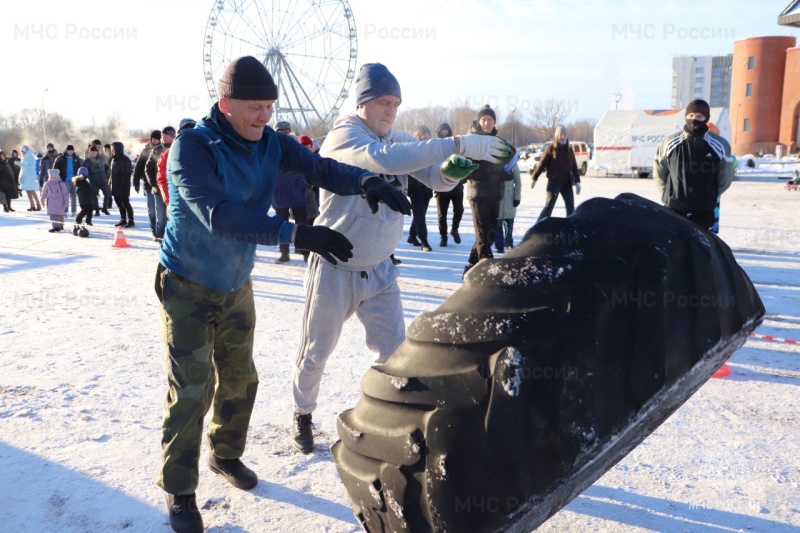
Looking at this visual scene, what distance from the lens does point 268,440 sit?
3.23 meters

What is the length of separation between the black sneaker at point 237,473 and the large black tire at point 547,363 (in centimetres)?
131

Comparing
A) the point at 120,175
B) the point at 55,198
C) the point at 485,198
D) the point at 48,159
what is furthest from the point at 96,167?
the point at 485,198

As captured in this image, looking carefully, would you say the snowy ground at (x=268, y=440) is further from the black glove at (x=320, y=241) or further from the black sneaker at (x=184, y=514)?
the black glove at (x=320, y=241)

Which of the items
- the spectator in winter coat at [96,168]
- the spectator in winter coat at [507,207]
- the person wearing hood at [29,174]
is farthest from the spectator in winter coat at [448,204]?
the person wearing hood at [29,174]

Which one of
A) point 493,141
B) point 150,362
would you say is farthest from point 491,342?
point 150,362

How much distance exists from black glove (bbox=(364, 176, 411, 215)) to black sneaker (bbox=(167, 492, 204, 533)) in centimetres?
139

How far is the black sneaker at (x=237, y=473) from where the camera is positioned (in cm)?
277

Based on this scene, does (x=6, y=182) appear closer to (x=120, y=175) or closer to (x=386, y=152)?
(x=120, y=175)

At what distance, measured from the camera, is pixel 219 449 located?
279cm

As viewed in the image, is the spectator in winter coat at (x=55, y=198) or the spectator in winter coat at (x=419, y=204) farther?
the spectator in winter coat at (x=55, y=198)

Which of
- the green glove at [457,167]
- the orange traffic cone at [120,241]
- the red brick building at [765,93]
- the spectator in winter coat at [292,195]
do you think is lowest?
the orange traffic cone at [120,241]

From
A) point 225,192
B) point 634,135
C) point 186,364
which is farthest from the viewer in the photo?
point 634,135

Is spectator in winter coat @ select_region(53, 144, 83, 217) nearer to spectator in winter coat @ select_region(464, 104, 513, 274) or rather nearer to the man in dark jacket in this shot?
the man in dark jacket

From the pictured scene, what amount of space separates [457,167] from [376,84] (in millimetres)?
629
